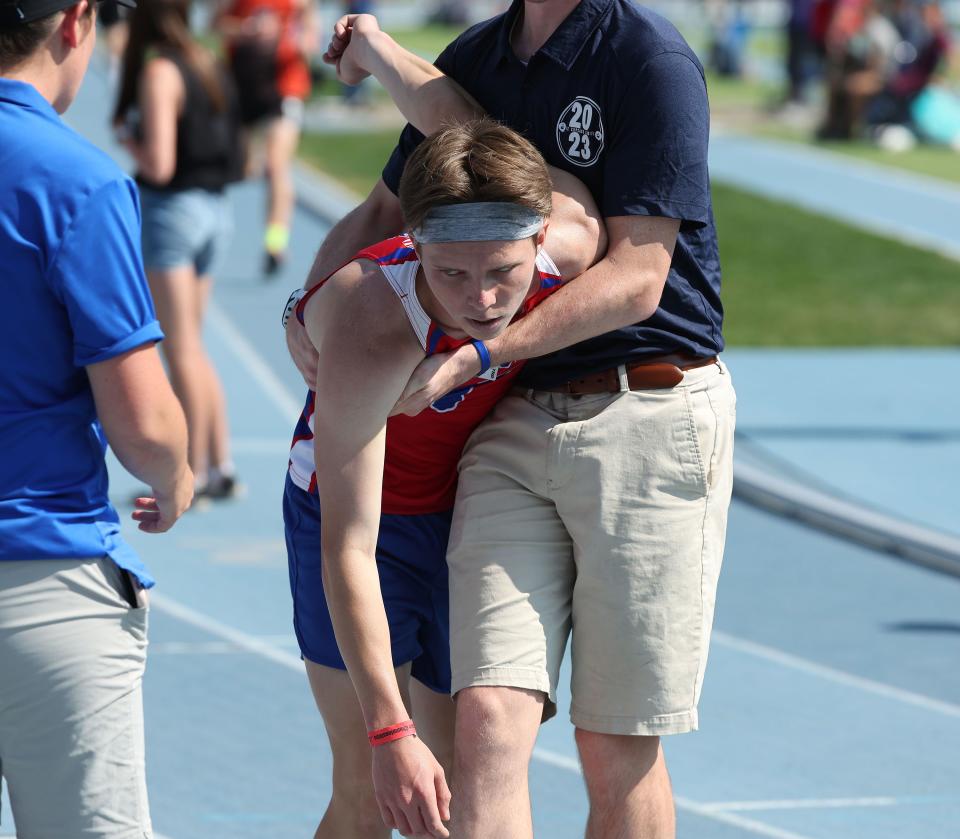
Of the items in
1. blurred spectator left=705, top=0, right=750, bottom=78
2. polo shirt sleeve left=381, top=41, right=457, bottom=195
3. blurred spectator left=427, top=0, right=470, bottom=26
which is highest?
polo shirt sleeve left=381, top=41, right=457, bottom=195

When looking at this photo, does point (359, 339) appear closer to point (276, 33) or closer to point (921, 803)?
point (921, 803)

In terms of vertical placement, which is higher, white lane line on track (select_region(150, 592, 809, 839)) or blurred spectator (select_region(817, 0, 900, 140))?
white lane line on track (select_region(150, 592, 809, 839))

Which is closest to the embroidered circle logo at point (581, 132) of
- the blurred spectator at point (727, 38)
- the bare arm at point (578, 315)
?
the bare arm at point (578, 315)

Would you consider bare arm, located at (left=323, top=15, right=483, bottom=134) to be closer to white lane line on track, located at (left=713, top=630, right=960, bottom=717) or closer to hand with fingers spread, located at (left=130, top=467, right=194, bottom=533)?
hand with fingers spread, located at (left=130, top=467, right=194, bottom=533)

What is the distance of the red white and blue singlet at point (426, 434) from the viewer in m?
3.25

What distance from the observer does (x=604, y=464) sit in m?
3.39

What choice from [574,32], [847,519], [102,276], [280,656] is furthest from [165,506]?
[847,519]

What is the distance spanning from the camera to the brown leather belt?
341 cm

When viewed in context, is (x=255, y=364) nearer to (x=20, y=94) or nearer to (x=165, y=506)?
(x=165, y=506)

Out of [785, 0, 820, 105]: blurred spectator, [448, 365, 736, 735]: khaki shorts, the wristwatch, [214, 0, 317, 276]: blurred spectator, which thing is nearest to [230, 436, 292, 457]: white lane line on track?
[214, 0, 317, 276]: blurred spectator

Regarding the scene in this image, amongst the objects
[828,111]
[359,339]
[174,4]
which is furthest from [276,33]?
[828,111]

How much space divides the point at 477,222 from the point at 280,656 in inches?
126

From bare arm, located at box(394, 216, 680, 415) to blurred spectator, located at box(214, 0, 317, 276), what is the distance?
9287 millimetres

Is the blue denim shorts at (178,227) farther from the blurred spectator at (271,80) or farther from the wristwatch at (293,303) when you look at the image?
the blurred spectator at (271,80)
